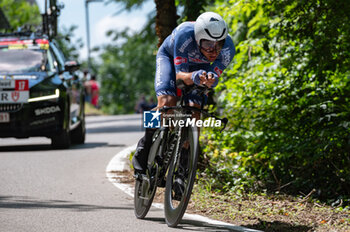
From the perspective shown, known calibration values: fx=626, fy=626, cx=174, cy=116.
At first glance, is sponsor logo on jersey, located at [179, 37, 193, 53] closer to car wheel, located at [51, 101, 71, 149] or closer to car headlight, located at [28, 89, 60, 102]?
car headlight, located at [28, 89, 60, 102]

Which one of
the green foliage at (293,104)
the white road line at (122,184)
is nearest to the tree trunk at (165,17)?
the green foliage at (293,104)

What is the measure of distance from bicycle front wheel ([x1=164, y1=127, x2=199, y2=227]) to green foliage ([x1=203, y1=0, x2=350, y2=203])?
220 centimetres

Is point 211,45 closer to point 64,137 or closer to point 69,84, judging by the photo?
point 64,137

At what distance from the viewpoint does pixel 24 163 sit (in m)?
10.2

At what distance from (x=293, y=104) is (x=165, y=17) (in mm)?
2295

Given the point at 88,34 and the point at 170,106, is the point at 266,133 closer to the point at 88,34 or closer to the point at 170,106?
the point at 170,106

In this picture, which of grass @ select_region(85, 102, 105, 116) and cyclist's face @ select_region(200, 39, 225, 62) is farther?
grass @ select_region(85, 102, 105, 116)

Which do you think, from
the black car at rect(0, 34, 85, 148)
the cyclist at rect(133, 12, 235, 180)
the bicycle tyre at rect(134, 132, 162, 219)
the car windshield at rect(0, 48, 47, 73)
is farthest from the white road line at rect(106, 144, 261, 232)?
the car windshield at rect(0, 48, 47, 73)

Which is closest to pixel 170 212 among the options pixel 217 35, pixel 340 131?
pixel 217 35

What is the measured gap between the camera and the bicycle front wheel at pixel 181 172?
5199 mm

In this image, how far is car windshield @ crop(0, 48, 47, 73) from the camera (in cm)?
1226

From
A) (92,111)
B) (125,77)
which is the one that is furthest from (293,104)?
(125,77)

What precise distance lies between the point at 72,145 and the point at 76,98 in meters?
1.06

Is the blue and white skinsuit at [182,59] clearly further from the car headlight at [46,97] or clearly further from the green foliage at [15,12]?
the green foliage at [15,12]
